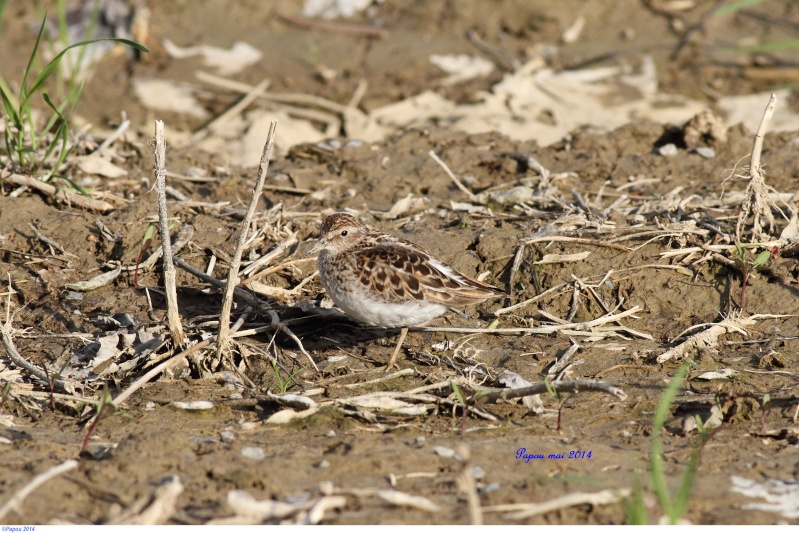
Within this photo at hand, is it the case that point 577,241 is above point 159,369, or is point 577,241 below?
above

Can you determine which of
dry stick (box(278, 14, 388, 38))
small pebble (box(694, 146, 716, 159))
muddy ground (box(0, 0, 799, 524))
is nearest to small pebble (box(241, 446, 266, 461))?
muddy ground (box(0, 0, 799, 524))

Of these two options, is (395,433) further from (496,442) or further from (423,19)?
(423,19)

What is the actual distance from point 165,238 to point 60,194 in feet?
8.42

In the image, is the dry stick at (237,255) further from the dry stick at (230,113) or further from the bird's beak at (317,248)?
the dry stick at (230,113)

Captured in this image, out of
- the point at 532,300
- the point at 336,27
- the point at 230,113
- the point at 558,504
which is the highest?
the point at 336,27

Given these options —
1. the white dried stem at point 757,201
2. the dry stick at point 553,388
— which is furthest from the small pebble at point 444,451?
the white dried stem at point 757,201

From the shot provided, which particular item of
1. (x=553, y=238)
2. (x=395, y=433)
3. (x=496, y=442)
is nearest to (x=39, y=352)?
(x=395, y=433)

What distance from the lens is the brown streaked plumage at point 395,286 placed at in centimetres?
616

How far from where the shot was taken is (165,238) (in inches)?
221

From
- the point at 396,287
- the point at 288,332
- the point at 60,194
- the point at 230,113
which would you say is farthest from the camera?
the point at 230,113

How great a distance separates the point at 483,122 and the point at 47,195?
14.8 ft

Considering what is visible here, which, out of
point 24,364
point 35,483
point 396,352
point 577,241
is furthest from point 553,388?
point 24,364

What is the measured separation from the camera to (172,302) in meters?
5.71

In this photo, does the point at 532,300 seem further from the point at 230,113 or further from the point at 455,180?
the point at 230,113
